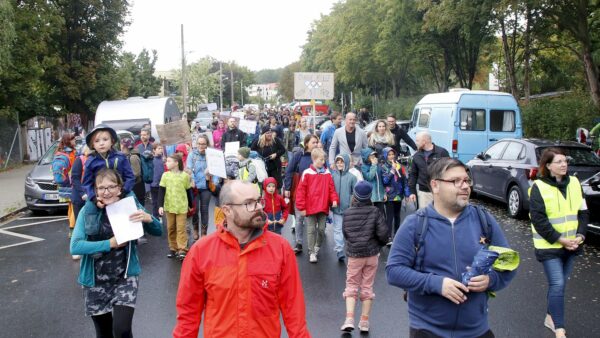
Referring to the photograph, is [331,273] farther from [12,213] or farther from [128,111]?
[128,111]

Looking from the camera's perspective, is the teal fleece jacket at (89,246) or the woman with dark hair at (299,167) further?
the woman with dark hair at (299,167)

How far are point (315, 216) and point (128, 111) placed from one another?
594 inches

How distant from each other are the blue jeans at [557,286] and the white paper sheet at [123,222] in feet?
11.8

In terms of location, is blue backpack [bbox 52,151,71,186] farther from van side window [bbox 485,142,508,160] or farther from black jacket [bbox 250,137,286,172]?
van side window [bbox 485,142,508,160]

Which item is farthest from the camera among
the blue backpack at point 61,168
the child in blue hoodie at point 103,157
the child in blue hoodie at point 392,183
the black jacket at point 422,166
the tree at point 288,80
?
the tree at point 288,80

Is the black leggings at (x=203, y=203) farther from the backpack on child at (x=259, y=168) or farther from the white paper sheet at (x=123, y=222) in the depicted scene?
the white paper sheet at (x=123, y=222)

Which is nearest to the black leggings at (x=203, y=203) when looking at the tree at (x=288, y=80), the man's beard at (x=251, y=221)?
the man's beard at (x=251, y=221)

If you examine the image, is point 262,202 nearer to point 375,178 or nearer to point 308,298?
point 308,298

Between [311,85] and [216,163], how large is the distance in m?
11.1

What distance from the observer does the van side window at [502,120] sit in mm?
16828

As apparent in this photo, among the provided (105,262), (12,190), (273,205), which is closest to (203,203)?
(273,205)

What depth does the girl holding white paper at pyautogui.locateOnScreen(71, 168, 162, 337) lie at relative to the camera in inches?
170

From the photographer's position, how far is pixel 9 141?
82.5 feet

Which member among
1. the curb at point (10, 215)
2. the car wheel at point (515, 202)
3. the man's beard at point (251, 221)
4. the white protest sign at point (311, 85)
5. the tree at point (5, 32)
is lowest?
the curb at point (10, 215)
